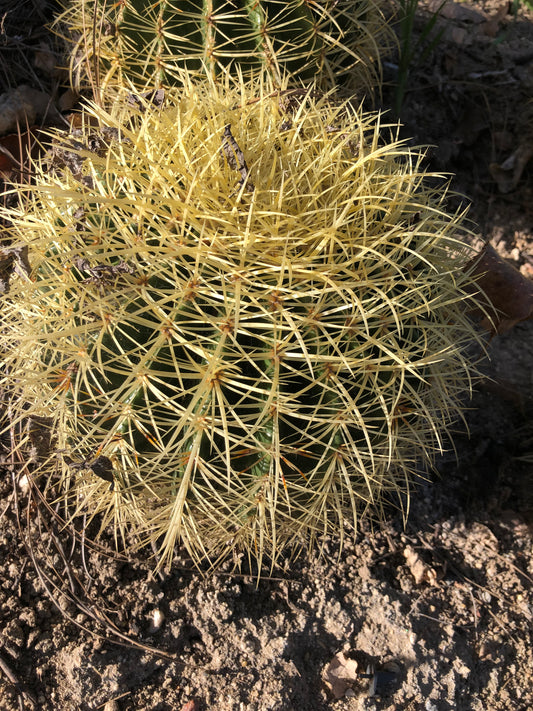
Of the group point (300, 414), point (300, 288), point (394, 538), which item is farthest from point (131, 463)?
point (394, 538)

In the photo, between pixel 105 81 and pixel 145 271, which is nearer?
pixel 145 271

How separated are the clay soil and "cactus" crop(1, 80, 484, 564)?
0.45 metres

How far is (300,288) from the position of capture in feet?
4.14

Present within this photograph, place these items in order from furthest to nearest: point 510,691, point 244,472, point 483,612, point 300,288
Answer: point 483,612, point 510,691, point 244,472, point 300,288

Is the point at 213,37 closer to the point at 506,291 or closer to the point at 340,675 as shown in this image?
the point at 506,291

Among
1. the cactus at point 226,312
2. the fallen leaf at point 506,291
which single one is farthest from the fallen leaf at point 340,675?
the fallen leaf at point 506,291

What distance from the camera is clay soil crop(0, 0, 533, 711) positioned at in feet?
5.59

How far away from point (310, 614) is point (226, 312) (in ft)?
A: 3.56

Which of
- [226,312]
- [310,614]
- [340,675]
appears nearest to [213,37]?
[226,312]

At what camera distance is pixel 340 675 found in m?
1.78

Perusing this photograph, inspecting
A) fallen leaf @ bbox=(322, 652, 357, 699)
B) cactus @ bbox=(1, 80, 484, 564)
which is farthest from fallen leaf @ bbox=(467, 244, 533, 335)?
fallen leaf @ bbox=(322, 652, 357, 699)

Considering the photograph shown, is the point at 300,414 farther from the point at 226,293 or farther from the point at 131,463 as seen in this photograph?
the point at 131,463

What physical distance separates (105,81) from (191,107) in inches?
31.1

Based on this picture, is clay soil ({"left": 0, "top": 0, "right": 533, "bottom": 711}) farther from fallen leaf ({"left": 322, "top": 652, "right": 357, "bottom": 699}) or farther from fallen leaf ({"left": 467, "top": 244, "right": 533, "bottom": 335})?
fallen leaf ({"left": 467, "top": 244, "right": 533, "bottom": 335})
